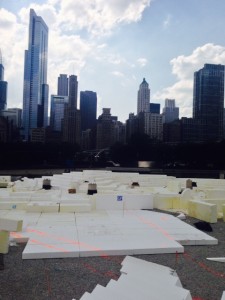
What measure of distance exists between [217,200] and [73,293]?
1306 centimetres

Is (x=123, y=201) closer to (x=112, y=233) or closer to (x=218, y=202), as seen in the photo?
(x=112, y=233)

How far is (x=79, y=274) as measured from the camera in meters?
8.54

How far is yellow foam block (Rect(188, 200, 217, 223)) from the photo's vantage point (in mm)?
15430

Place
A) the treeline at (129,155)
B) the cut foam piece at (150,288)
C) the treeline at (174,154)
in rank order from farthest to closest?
the treeline at (174,154)
the treeline at (129,155)
the cut foam piece at (150,288)

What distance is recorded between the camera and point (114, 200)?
1714cm

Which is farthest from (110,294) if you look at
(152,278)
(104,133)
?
(104,133)

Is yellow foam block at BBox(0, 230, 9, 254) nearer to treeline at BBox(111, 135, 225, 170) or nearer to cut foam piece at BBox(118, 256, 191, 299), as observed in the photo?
cut foam piece at BBox(118, 256, 191, 299)

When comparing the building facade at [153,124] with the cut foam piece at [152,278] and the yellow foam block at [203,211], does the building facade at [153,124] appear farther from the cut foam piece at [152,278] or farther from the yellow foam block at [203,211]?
the cut foam piece at [152,278]

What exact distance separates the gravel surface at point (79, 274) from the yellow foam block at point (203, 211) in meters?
4.86

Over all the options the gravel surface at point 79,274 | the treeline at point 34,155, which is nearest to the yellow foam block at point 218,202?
the gravel surface at point 79,274

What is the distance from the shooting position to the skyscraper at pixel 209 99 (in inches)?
6127

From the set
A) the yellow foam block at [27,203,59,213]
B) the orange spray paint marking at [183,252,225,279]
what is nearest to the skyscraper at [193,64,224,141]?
the yellow foam block at [27,203,59,213]

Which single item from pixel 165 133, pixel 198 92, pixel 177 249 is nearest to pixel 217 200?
pixel 177 249

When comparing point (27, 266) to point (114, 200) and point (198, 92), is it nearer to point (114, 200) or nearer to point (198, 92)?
point (114, 200)
